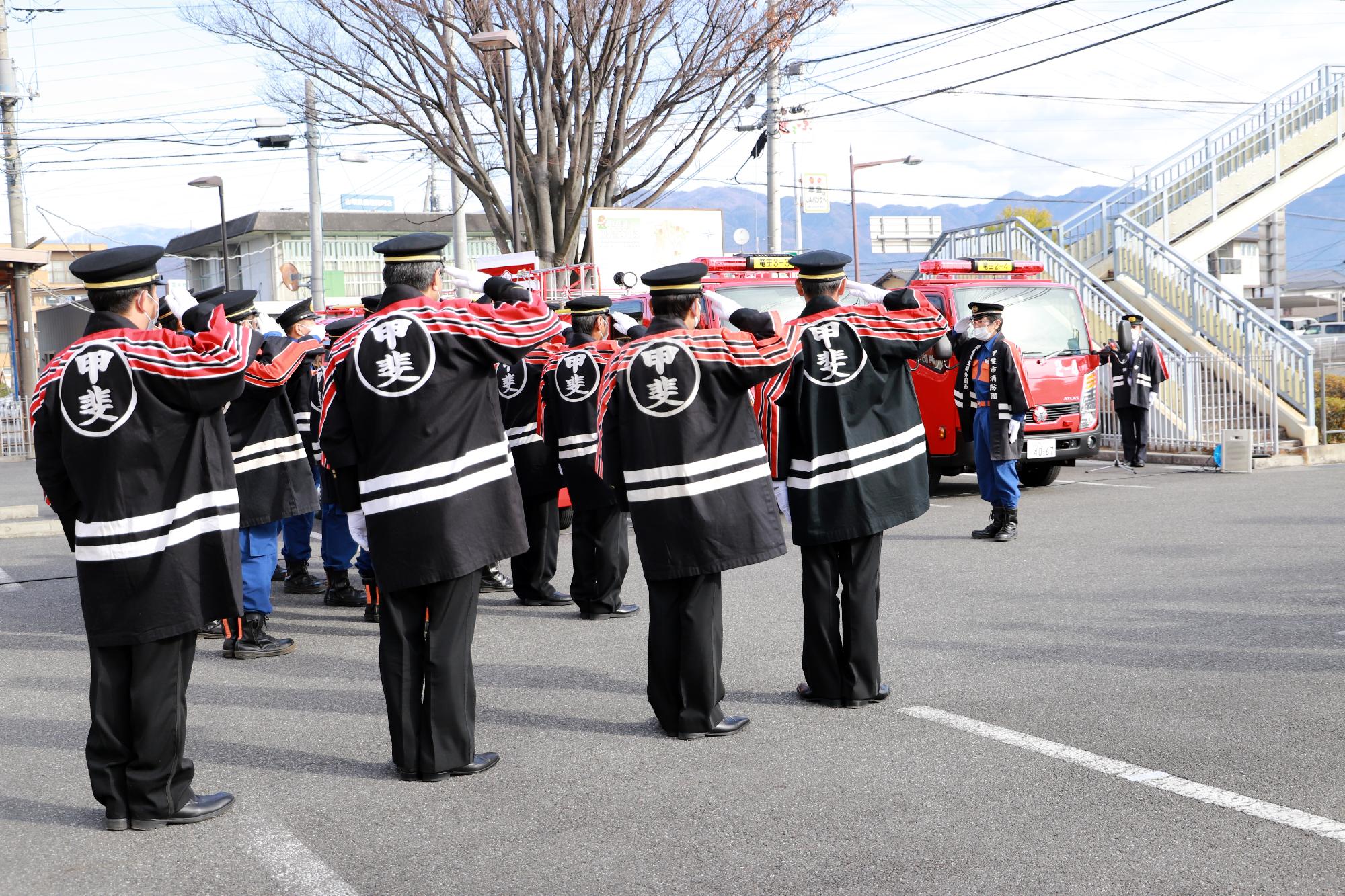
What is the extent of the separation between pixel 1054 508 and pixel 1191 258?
12712 millimetres

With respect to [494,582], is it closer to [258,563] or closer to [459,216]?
[258,563]

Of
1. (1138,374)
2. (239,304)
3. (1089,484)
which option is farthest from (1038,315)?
(239,304)

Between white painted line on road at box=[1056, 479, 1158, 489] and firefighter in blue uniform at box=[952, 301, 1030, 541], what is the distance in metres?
4.02

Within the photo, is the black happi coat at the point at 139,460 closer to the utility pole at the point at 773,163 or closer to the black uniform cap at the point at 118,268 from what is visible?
the black uniform cap at the point at 118,268

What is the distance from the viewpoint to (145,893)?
386 cm

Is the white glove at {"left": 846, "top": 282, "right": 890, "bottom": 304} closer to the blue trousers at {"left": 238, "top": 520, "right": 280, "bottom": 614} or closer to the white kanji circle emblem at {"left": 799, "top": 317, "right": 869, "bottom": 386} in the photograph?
the white kanji circle emblem at {"left": 799, "top": 317, "right": 869, "bottom": 386}

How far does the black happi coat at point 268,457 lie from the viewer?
7367mm

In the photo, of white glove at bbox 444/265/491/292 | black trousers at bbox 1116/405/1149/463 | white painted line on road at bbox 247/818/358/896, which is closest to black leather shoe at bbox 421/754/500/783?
white painted line on road at bbox 247/818/358/896

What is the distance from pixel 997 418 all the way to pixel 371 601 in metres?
5.05

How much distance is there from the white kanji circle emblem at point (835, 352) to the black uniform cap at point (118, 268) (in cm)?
264

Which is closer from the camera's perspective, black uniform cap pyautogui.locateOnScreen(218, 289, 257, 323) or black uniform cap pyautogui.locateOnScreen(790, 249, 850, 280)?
black uniform cap pyautogui.locateOnScreen(790, 249, 850, 280)

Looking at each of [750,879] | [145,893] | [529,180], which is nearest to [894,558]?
[750,879]

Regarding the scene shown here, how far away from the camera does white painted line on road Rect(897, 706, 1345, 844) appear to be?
13.2 feet

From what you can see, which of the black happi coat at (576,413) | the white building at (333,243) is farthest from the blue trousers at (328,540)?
the white building at (333,243)
